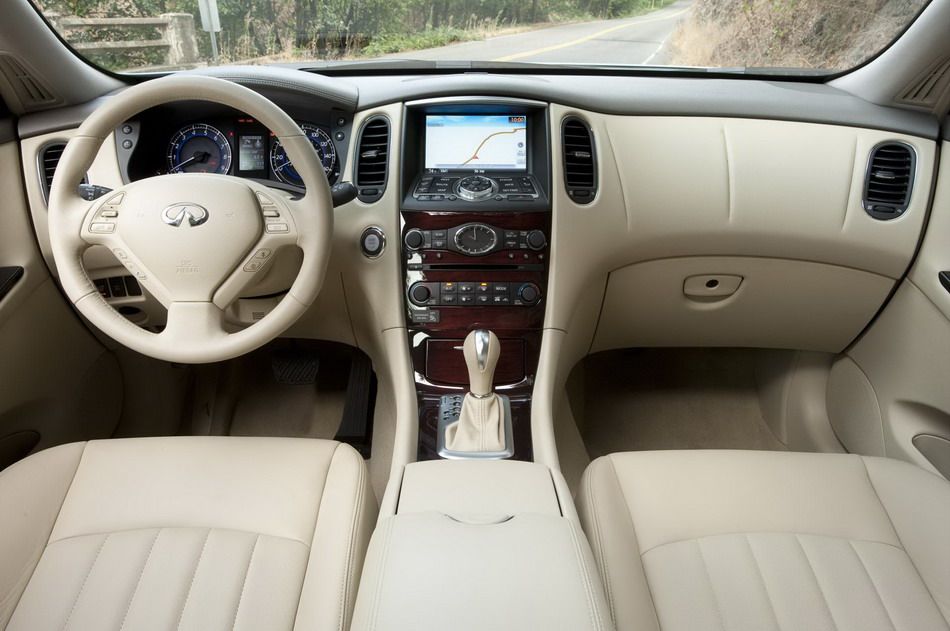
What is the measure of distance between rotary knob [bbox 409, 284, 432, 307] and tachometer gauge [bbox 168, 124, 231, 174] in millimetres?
572

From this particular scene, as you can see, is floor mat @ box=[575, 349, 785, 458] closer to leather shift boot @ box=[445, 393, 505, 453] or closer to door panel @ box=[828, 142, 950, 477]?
door panel @ box=[828, 142, 950, 477]

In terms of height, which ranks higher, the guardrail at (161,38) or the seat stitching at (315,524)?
the guardrail at (161,38)

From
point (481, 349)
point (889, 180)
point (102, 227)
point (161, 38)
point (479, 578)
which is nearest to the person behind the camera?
point (479, 578)

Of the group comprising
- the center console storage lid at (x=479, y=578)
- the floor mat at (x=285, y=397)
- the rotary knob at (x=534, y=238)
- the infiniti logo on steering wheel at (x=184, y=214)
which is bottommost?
the floor mat at (x=285, y=397)

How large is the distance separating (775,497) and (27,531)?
133 centimetres

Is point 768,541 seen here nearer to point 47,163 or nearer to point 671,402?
point 671,402

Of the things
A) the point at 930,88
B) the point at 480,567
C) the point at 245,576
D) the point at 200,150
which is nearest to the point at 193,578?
the point at 245,576

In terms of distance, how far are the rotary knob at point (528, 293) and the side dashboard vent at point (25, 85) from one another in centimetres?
124

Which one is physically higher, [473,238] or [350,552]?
[473,238]

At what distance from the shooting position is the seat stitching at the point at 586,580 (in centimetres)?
82

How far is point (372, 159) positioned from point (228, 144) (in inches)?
15.0

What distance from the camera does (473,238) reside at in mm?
1512

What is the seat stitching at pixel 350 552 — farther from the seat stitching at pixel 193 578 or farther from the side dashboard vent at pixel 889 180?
the side dashboard vent at pixel 889 180

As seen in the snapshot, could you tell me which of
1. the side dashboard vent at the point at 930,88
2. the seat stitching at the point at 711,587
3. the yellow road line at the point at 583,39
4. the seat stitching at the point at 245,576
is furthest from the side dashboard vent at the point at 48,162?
the side dashboard vent at the point at 930,88
